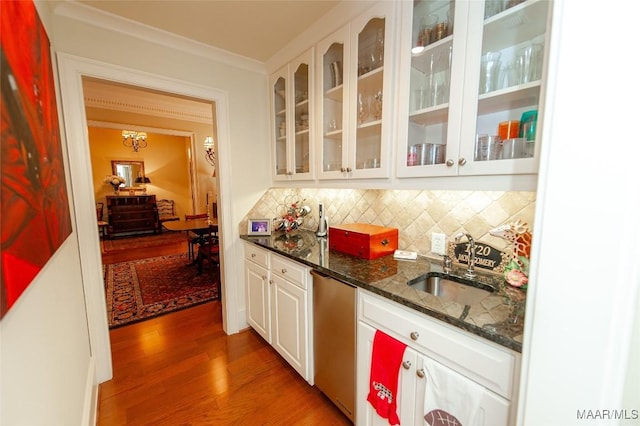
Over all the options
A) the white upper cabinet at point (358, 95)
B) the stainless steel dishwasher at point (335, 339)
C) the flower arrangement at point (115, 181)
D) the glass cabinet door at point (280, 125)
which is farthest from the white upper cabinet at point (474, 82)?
the flower arrangement at point (115, 181)

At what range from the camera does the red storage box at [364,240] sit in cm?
158

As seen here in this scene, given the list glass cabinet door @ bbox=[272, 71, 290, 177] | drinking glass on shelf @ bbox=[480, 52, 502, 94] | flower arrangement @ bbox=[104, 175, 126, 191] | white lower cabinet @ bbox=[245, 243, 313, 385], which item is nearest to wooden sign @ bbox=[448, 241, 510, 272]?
drinking glass on shelf @ bbox=[480, 52, 502, 94]

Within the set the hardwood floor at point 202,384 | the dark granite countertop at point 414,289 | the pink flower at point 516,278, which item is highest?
the pink flower at point 516,278

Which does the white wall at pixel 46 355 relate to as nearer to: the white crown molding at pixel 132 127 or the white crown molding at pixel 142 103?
the white crown molding at pixel 142 103

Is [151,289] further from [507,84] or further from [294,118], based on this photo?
[507,84]

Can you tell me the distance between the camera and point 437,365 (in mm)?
999

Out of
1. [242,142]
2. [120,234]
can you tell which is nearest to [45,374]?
[242,142]

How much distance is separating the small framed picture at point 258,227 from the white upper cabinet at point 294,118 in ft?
1.46

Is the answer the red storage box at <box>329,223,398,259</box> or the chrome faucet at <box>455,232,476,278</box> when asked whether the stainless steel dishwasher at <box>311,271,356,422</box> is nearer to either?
the red storage box at <box>329,223,398,259</box>

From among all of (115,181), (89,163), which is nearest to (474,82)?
(89,163)

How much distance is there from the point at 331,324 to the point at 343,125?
4.02 feet

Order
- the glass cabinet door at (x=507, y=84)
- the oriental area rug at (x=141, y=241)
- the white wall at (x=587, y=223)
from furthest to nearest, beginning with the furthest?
the oriental area rug at (x=141, y=241) → the glass cabinet door at (x=507, y=84) → the white wall at (x=587, y=223)

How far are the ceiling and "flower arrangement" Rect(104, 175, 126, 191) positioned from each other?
20.4 feet

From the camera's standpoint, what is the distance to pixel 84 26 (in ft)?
5.54
